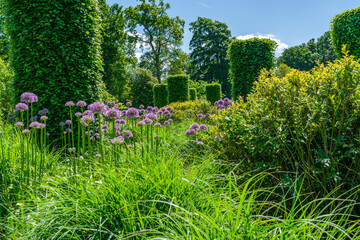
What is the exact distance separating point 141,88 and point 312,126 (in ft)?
Answer: 78.4

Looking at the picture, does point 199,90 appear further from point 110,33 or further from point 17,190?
point 17,190

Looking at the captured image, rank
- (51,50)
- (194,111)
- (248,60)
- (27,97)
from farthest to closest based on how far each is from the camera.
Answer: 1. (248,60)
2. (194,111)
3. (51,50)
4. (27,97)

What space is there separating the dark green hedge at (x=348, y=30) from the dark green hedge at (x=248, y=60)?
244 cm

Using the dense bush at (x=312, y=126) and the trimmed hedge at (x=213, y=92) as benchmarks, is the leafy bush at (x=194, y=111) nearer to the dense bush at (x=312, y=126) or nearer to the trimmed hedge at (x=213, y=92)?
the dense bush at (x=312, y=126)

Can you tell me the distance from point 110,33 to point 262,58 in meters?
19.9

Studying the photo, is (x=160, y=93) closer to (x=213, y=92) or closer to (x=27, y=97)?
(x=213, y=92)

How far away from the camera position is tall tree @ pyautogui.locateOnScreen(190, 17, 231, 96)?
37.4 metres

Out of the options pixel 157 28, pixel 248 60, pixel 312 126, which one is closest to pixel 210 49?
pixel 157 28

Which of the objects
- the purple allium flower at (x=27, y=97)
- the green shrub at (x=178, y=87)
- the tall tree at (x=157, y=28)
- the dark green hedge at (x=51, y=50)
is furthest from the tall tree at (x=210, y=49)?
the purple allium flower at (x=27, y=97)

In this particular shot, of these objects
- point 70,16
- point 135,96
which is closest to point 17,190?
point 70,16

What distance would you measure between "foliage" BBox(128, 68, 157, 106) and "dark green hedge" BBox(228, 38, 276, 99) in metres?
16.2

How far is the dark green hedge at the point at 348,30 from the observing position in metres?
9.05

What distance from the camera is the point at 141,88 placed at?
25.5m

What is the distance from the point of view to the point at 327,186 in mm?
2344
